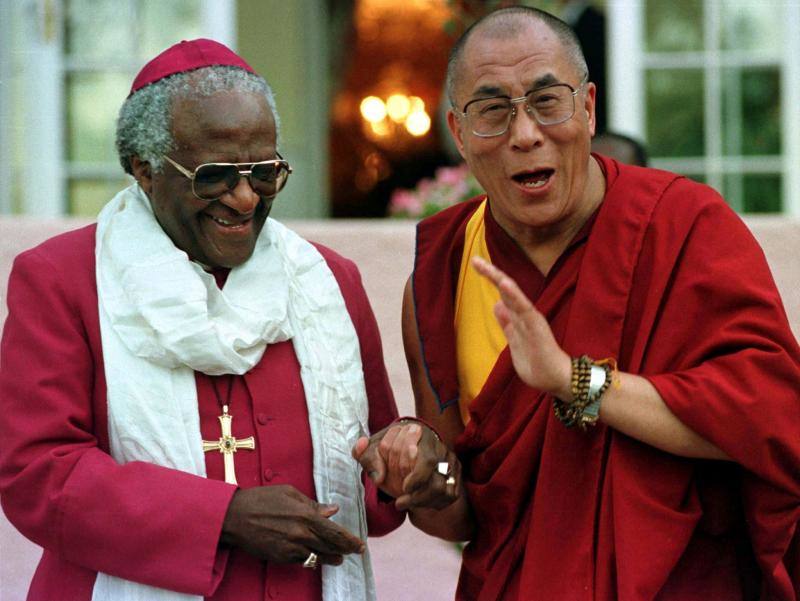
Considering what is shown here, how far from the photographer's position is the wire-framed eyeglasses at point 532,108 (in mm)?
2789

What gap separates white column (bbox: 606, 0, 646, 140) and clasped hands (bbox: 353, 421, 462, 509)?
11.0 ft

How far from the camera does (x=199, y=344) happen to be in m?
2.69

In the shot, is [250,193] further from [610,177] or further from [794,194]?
[794,194]

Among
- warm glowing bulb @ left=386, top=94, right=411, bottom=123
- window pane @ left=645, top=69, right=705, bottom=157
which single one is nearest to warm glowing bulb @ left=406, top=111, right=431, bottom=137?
warm glowing bulb @ left=386, top=94, right=411, bottom=123

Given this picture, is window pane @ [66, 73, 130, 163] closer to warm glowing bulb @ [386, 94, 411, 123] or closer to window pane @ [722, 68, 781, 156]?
window pane @ [722, 68, 781, 156]

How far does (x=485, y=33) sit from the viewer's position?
288cm

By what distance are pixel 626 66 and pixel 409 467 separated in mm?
3555

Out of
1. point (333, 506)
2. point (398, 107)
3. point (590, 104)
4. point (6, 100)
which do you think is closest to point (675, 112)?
point (6, 100)

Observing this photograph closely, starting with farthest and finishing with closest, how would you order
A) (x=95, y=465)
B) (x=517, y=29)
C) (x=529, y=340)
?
(x=517, y=29) → (x=95, y=465) → (x=529, y=340)

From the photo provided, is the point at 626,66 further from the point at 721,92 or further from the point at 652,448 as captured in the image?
the point at 652,448

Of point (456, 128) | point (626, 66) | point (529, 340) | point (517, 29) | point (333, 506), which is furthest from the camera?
point (626, 66)

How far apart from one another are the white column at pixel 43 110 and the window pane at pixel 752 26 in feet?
10.1

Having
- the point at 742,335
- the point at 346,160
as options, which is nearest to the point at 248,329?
the point at 742,335

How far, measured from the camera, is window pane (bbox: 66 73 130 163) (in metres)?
6.10
